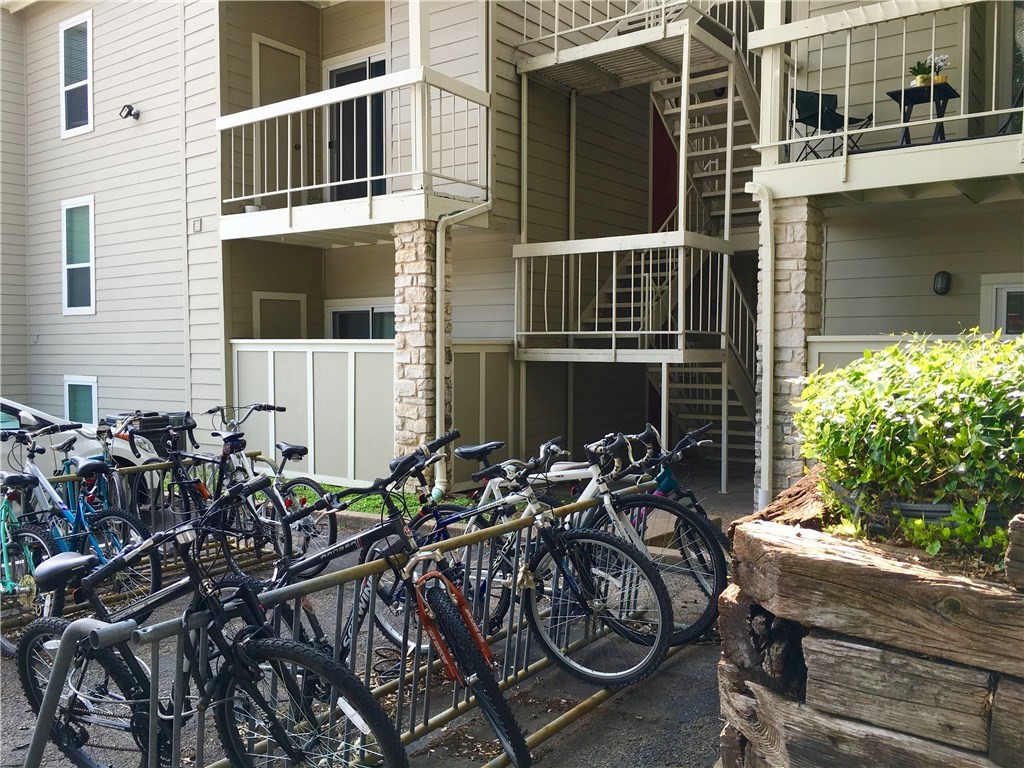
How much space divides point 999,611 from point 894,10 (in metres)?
5.84

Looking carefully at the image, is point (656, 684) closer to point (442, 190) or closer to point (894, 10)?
point (894, 10)

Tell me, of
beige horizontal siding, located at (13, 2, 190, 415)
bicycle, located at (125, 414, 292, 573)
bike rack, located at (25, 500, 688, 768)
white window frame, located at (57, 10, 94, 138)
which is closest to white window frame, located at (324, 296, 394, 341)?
A: beige horizontal siding, located at (13, 2, 190, 415)

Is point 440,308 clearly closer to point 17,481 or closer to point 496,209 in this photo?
point 496,209

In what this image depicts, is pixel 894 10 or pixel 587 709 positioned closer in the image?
pixel 587 709

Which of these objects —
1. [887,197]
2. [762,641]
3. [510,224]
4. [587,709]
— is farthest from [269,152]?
[762,641]

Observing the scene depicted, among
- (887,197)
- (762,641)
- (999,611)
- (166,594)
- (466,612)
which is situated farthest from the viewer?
(887,197)

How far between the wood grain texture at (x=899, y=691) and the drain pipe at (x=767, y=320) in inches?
199

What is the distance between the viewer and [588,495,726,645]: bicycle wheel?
4332mm

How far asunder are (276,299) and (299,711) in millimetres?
8910

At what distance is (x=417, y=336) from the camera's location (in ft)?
27.9

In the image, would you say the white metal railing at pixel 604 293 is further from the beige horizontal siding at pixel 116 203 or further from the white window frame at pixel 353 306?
the beige horizontal siding at pixel 116 203

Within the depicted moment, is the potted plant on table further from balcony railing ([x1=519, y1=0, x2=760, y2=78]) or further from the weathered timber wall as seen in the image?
the weathered timber wall

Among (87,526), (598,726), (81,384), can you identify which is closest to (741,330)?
(598,726)

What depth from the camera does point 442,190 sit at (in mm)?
9727
